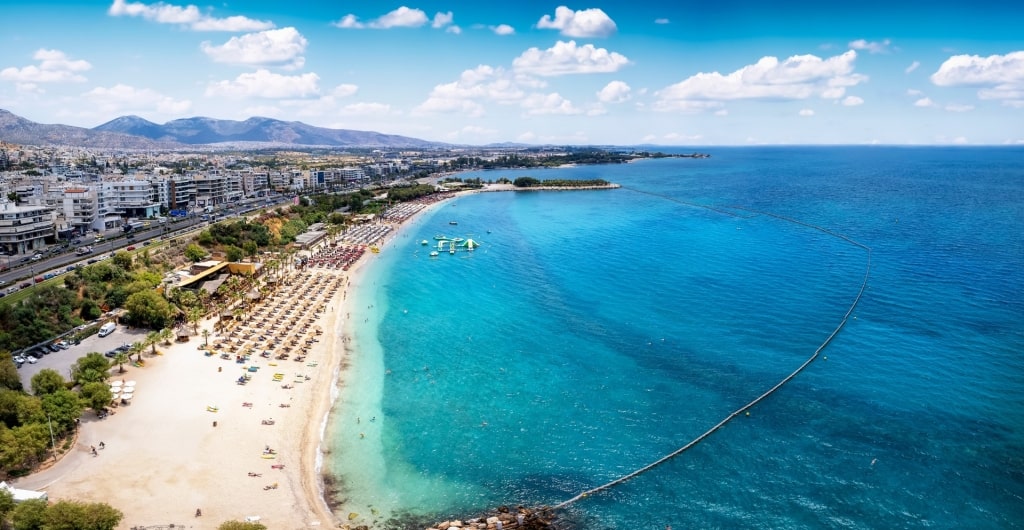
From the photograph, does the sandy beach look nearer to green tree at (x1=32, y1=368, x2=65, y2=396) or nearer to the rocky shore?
green tree at (x1=32, y1=368, x2=65, y2=396)

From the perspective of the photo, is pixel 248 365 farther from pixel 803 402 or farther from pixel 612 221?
pixel 612 221

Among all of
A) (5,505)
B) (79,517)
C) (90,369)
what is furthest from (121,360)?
(79,517)

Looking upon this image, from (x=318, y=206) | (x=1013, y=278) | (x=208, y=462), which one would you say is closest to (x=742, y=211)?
(x=1013, y=278)

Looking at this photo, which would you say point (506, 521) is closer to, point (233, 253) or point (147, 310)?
point (147, 310)

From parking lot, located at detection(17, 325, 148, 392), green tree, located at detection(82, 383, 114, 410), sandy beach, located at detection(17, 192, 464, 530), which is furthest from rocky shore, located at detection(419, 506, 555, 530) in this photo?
parking lot, located at detection(17, 325, 148, 392)

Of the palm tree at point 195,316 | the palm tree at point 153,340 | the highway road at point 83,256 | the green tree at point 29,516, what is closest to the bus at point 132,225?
the highway road at point 83,256

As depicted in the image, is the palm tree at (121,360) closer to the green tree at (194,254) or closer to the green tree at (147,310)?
the green tree at (147,310)
